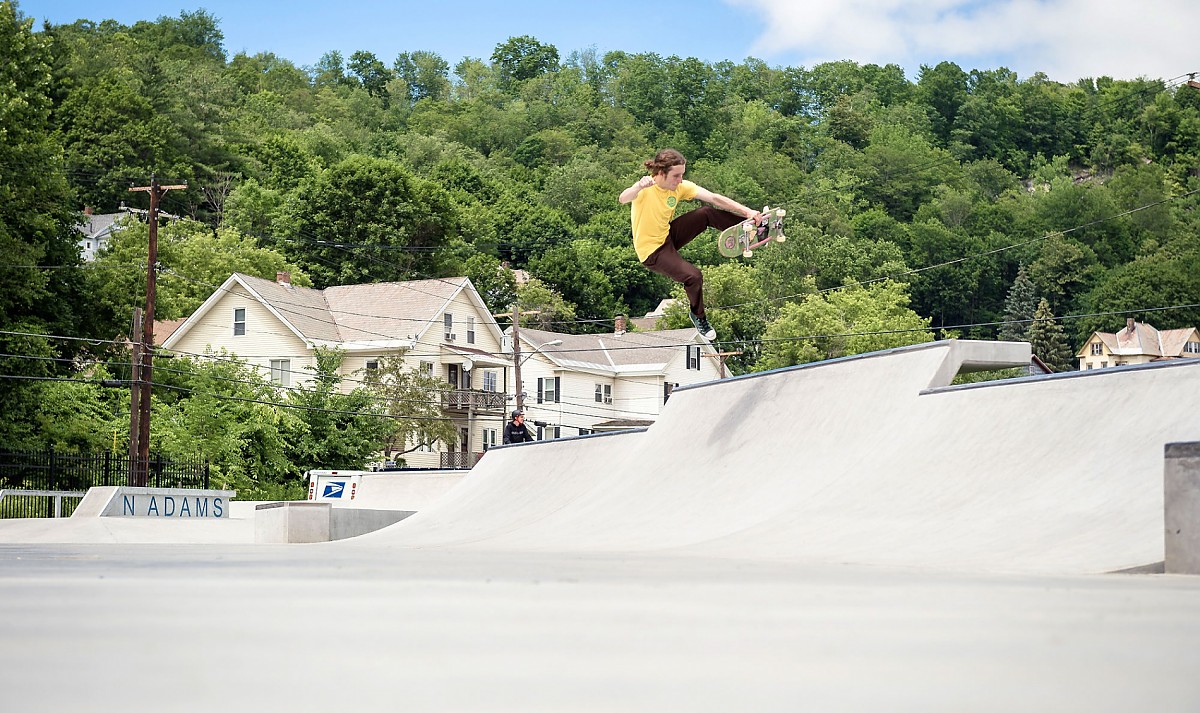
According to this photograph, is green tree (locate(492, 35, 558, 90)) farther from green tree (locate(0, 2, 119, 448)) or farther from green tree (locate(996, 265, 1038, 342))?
green tree (locate(0, 2, 119, 448))

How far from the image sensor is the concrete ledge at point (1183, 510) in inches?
260

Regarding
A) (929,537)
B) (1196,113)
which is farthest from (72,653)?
(1196,113)

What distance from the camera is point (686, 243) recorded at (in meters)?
Answer: 12.4

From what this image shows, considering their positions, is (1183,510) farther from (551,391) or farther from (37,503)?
(551,391)

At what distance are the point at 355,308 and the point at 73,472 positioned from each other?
25792 mm

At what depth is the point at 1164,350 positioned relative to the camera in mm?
98562

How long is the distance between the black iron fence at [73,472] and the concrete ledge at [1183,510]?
28555 mm

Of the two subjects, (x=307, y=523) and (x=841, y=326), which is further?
(x=841, y=326)

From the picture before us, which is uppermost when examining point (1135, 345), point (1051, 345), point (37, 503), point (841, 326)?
point (1051, 345)

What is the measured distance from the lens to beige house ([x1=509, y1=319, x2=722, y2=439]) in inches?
2477

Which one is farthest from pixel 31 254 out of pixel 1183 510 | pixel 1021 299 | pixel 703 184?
pixel 1021 299

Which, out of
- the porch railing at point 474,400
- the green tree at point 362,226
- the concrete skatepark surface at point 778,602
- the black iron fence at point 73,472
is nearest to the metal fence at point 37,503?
the black iron fence at point 73,472

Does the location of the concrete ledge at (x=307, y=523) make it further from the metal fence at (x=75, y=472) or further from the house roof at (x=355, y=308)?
the house roof at (x=355, y=308)

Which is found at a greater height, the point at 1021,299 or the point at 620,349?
the point at 1021,299
